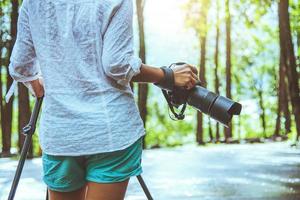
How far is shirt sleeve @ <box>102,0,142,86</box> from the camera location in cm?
227

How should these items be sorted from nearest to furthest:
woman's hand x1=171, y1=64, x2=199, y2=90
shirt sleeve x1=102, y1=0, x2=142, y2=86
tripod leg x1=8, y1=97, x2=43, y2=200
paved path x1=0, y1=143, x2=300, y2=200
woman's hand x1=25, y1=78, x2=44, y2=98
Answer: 1. shirt sleeve x1=102, y1=0, x2=142, y2=86
2. woman's hand x1=171, y1=64, x2=199, y2=90
3. woman's hand x1=25, y1=78, x2=44, y2=98
4. tripod leg x1=8, y1=97, x2=43, y2=200
5. paved path x1=0, y1=143, x2=300, y2=200

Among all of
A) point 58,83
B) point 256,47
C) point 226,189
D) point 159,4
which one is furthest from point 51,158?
point 256,47

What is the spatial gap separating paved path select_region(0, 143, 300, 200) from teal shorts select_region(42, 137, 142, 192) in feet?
16.7

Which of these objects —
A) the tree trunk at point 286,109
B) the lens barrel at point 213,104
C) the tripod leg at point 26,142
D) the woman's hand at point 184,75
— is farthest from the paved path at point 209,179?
the tree trunk at point 286,109

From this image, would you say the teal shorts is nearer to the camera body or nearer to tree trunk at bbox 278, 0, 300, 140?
the camera body

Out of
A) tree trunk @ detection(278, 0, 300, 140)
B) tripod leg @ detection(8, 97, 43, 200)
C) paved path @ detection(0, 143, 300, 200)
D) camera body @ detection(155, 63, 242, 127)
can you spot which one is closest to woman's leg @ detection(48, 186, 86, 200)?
tripod leg @ detection(8, 97, 43, 200)

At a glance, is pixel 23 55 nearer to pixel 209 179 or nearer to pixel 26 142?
pixel 26 142

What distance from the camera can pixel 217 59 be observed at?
3212cm

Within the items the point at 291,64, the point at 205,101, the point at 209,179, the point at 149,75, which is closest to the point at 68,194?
the point at 149,75

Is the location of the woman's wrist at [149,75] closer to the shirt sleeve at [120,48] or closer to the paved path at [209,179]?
the shirt sleeve at [120,48]

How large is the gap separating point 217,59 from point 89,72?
1186 inches

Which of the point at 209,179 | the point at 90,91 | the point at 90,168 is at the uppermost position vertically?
the point at 90,91

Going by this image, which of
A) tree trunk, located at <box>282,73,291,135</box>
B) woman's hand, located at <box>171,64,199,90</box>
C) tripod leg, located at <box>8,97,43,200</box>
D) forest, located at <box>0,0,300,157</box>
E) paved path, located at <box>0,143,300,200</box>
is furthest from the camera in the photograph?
tree trunk, located at <box>282,73,291,135</box>

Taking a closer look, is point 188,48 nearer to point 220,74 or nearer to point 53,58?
point 220,74
